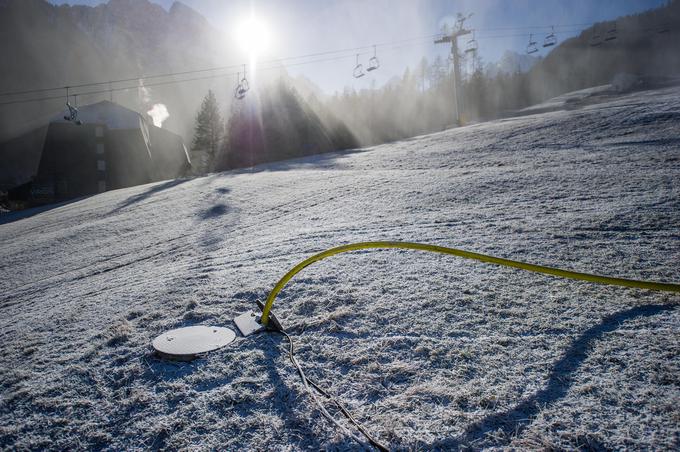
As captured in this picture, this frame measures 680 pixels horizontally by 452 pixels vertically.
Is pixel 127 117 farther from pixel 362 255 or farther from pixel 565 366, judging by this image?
pixel 565 366

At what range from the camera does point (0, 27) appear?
150 feet

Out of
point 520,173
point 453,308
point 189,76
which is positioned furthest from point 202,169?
point 189,76

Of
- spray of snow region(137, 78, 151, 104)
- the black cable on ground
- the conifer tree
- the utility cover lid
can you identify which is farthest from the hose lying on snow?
spray of snow region(137, 78, 151, 104)

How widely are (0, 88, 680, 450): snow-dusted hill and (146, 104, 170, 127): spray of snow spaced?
5940 centimetres

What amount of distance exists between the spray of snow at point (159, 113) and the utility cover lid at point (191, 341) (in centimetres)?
6348

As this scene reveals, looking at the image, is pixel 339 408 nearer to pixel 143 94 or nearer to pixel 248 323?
pixel 248 323

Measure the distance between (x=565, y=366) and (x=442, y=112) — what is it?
52.8 metres

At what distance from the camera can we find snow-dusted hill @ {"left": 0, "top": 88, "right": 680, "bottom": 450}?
168 centimetres

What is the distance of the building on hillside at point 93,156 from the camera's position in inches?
982

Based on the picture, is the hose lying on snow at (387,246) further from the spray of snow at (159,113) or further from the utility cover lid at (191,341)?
the spray of snow at (159,113)

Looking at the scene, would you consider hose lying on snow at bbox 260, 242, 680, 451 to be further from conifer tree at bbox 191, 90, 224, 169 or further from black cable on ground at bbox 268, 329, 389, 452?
conifer tree at bbox 191, 90, 224, 169

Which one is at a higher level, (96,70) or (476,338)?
(96,70)

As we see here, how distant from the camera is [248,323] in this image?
8.88 feet

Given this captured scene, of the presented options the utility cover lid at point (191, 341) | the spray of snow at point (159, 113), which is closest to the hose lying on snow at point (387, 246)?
the utility cover lid at point (191, 341)
